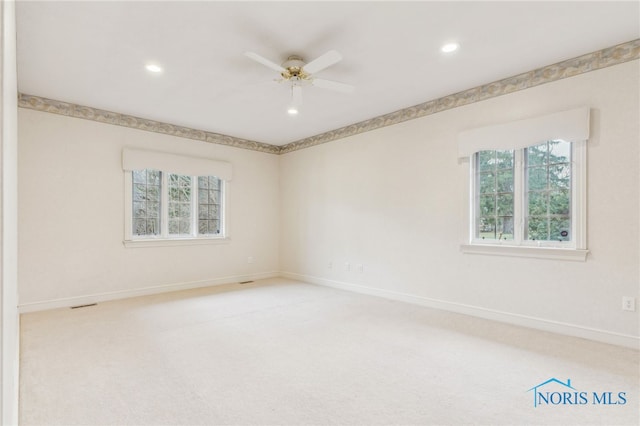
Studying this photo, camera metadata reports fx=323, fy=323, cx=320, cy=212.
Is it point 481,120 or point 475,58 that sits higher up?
point 475,58

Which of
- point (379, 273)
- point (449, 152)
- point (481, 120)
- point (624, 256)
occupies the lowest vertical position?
point (379, 273)

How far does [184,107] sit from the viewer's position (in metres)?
4.38

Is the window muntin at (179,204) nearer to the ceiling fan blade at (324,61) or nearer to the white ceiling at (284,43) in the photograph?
the white ceiling at (284,43)

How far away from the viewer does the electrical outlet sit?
285 cm

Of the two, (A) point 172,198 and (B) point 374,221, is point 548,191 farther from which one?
(A) point 172,198

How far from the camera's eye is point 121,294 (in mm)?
4629

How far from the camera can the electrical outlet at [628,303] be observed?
2.85m

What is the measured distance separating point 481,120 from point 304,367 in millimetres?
3320

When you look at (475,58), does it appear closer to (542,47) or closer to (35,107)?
(542,47)

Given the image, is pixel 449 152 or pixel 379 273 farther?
pixel 379 273

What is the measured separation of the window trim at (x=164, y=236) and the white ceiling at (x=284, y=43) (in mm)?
1294

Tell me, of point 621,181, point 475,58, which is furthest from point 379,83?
point 621,181

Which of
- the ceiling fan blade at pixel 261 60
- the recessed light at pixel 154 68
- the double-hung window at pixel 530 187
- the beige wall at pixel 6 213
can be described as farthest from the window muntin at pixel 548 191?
the beige wall at pixel 6 213

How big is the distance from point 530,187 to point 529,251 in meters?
0.70
